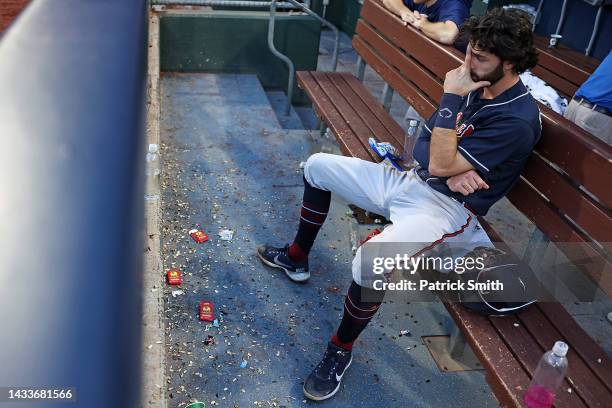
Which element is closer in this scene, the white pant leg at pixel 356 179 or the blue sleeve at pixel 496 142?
the blue sleeve at pixel 496 142

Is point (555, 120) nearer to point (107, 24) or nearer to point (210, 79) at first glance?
point (107, 24)

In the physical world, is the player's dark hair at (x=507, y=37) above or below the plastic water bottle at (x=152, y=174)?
above

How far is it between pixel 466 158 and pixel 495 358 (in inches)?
31.5

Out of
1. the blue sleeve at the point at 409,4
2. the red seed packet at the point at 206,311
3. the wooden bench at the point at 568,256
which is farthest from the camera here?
the blue sleeve at the point at 409,4

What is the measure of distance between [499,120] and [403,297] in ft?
3.66

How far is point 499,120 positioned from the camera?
2336 mm

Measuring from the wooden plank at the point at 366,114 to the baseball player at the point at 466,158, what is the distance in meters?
0.85

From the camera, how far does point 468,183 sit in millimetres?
2436

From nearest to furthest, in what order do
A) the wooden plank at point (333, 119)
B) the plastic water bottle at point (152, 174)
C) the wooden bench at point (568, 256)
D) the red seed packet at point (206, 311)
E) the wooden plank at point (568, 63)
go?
the wooden bench at point (568, 256) < the red seed packet at point (206, 311) < the plastic water bottle at point (152, 174) < the wooden plank at point (333, 119) < the wooden plank at point (568, 63)

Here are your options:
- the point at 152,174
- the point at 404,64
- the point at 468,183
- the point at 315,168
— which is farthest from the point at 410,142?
the point at 152,174

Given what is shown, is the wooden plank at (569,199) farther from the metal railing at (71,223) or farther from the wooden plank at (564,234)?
the metal railing at (71,223)

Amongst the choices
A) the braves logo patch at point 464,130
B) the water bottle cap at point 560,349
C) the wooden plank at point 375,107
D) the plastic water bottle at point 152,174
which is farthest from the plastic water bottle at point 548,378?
the wooden plank at point 375,107

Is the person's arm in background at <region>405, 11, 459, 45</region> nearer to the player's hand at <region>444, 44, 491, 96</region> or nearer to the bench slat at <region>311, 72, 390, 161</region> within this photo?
the bench slat at <region>311, 72, 390, 161</region>

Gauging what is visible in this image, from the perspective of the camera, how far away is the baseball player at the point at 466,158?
232 centimetres
